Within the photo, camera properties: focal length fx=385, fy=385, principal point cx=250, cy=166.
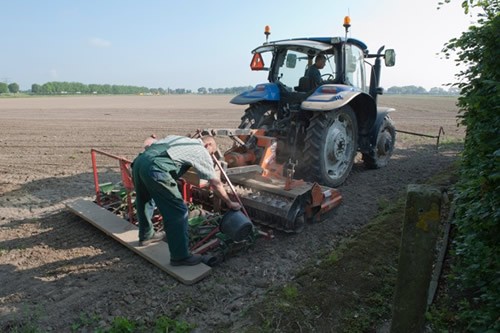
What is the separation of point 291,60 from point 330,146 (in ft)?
6.18

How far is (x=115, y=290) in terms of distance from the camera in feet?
10.9

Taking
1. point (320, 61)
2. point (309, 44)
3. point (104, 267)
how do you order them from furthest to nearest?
point (320, 61) < point (309, 44) < point (104, 267)

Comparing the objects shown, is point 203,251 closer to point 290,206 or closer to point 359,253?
point 290,206

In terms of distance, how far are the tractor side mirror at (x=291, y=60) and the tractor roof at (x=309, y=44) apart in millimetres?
286

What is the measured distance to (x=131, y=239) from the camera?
4.06 meters

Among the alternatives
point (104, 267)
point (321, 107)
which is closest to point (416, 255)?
point (104, 267)

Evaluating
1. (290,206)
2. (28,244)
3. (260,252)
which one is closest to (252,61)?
(290,206)

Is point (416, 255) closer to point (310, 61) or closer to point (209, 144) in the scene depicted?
point (209, 144)

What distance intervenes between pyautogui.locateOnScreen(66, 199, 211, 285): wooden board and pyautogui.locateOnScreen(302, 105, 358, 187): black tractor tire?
252cm

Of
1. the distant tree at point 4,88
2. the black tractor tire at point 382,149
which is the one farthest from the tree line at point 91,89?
the black tractor tire at point 382,149

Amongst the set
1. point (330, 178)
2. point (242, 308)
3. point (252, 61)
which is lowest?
point (242, 308)

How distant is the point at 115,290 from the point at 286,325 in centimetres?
152

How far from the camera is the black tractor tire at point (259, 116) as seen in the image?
6.49m

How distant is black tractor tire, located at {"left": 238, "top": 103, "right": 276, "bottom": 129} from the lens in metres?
6.49
